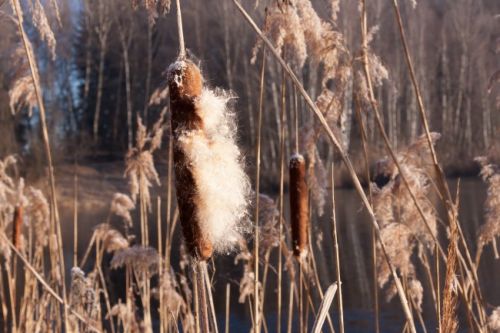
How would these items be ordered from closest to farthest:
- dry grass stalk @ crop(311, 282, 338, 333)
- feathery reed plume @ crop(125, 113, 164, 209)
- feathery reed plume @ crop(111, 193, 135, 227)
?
1. dry grass stalk @ crop(311, 282, 338, 333)
2. feathery reed plume @ crop(125, 113, 164, 209)
3. feathery reed plume @ crop(111, 193, 135, 227)

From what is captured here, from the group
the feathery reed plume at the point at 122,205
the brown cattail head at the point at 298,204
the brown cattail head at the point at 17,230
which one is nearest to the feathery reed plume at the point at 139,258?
the brown cattail head at the point at 17,230

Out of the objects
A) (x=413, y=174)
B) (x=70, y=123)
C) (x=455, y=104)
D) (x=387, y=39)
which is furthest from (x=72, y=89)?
(x=413, y=174)

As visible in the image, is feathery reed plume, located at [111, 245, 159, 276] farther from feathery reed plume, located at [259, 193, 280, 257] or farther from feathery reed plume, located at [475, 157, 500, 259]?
feathery reed plume, located at [475, 157, 500, 259]

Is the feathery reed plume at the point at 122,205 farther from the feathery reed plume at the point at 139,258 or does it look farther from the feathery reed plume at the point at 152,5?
the feathery reed plume at the point at 152,5

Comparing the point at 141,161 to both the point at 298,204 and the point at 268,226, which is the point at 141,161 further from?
the point at 298,204

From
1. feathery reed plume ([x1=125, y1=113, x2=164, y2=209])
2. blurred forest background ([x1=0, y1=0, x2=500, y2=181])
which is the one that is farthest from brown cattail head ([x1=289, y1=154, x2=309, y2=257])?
blurred forest background ([x1=0, y1=0, x2=500, y2=181])

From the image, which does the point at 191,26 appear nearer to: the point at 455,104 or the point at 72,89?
the point at 72,89

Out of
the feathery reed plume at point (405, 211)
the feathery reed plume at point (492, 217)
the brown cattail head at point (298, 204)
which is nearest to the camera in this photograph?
the brown cattail head at point (298, 204)

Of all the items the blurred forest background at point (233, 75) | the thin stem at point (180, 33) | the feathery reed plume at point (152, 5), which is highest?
the blurred forest background at point (233, 75)

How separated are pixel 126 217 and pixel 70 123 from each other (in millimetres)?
18573

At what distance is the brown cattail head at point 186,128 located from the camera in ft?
2.99

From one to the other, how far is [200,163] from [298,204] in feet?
2.25

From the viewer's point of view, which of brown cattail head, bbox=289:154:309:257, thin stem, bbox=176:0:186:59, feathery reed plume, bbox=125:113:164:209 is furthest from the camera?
feathery reed plume, bbox=125:113:164:209

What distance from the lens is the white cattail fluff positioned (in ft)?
2.99
